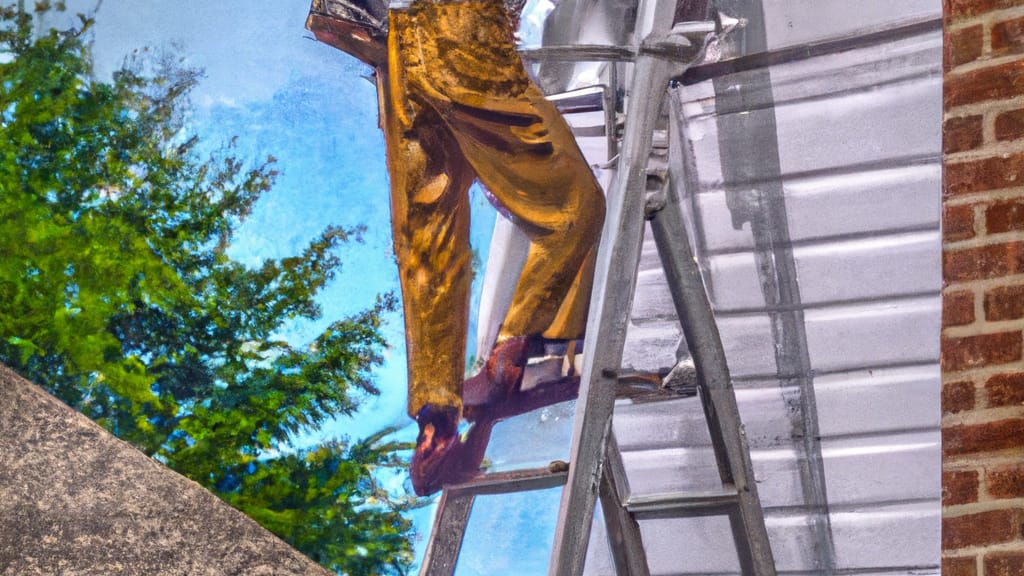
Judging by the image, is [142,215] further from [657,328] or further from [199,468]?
[657,328]

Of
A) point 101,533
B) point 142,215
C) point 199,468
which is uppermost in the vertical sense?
point 142,215

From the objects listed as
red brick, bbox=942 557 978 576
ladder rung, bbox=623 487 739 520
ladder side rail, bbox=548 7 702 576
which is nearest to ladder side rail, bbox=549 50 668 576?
ladder side rail, bbox=548 7 702 576

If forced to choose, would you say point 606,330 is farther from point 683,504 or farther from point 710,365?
point 683,504

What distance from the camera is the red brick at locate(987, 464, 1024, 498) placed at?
1.81 m

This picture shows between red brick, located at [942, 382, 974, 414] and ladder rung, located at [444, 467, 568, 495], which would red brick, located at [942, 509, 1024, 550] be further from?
ladder rung, located at [444, 467, 568, 495]

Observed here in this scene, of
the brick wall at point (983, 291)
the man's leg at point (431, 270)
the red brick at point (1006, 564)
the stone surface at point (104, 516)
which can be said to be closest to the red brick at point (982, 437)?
the brick wall at point (983, 291)

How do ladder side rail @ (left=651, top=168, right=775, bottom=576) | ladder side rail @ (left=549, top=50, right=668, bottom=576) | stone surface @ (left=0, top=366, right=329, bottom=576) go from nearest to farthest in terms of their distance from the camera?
ladder side rail @ (left=549, top=50, right=668, bottom=576), ladder side rail @ (left=651, top=168, right=775, bottom=576), stone surface @ (left=0, top=366, right=329, bottom=576)

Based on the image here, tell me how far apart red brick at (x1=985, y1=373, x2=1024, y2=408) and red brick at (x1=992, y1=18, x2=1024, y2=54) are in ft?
1.69

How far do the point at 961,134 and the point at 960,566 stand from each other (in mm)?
687

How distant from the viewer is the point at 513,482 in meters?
1.99

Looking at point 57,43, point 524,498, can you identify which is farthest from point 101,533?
point 57,43

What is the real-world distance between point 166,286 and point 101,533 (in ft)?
1.48

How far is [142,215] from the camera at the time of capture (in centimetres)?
216

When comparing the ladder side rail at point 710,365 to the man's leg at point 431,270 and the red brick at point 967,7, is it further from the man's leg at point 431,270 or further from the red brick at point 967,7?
the red brick at point 967,7
